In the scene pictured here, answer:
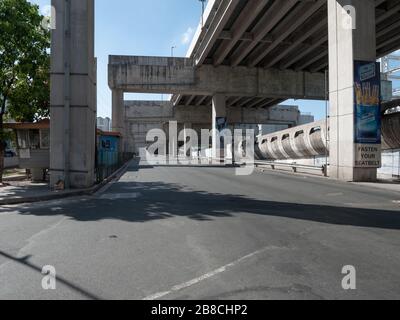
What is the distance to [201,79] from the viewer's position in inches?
1596

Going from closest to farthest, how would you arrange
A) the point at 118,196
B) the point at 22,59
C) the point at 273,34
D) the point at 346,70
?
1. the point at 118,196
2. the point at 22,59
3. the point at 346,70
4. the point at 273,34

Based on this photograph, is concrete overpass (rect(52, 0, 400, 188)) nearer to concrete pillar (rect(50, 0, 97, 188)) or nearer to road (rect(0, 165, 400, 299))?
concrete pillar (rect(50, 0, 97, 188))

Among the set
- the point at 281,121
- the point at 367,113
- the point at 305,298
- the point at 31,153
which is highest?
the point at 281,121

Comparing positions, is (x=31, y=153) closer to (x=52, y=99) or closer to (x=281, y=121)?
(x=52, y=99)

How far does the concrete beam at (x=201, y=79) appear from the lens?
39781mm

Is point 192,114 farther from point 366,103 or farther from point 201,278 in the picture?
point 201,278

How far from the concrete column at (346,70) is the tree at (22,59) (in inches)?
577

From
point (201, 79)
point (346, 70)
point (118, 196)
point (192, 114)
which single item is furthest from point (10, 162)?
point (192, 114)

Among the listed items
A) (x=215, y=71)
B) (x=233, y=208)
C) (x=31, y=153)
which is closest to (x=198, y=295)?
→ (x=233, y=208)

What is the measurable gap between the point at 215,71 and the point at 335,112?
894 inches

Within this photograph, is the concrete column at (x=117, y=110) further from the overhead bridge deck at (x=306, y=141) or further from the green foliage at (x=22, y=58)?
the green foliage at (x=22, y=58)

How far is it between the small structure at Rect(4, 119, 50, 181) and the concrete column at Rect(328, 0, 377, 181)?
14.5m

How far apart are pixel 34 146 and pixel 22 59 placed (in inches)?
151

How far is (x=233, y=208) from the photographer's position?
1025cm
